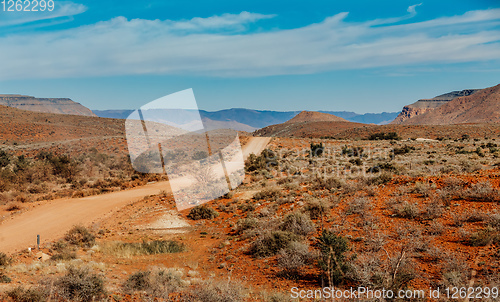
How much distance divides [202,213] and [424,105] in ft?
680

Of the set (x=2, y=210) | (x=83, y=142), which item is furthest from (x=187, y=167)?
(x=83, y=142)

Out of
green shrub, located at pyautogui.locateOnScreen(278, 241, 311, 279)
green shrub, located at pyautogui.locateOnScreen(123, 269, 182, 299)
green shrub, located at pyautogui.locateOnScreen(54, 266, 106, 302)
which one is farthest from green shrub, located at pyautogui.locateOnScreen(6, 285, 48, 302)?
green shrub, located at pyautogui.locateOnScreen(278, 241, 311, 279)

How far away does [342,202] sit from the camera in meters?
13.0

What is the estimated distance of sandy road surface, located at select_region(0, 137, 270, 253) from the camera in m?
11.3

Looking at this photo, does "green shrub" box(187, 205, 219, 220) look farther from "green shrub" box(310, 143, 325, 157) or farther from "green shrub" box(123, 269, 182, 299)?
"green shrub" box(310, 143, 325, 157)

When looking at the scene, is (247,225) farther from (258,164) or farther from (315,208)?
(258,164)

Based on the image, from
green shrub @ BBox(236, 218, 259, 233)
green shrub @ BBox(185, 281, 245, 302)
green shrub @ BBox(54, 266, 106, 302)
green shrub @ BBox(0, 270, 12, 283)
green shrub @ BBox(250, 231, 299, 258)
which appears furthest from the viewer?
green shrub @ BBox(236, 218, 259, 233)

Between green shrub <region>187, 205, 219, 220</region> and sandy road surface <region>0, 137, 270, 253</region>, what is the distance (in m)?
4.41

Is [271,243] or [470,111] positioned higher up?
[470,111]

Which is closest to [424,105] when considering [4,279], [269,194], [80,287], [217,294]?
[269,194]

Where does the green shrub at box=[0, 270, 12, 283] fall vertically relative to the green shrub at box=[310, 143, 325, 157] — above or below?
below

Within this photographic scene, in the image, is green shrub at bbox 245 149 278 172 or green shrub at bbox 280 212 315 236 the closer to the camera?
green shrub at bbox 280 212 315 236

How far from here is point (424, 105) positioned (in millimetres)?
183625

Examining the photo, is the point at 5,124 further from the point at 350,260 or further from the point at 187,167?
the point at 350,260
